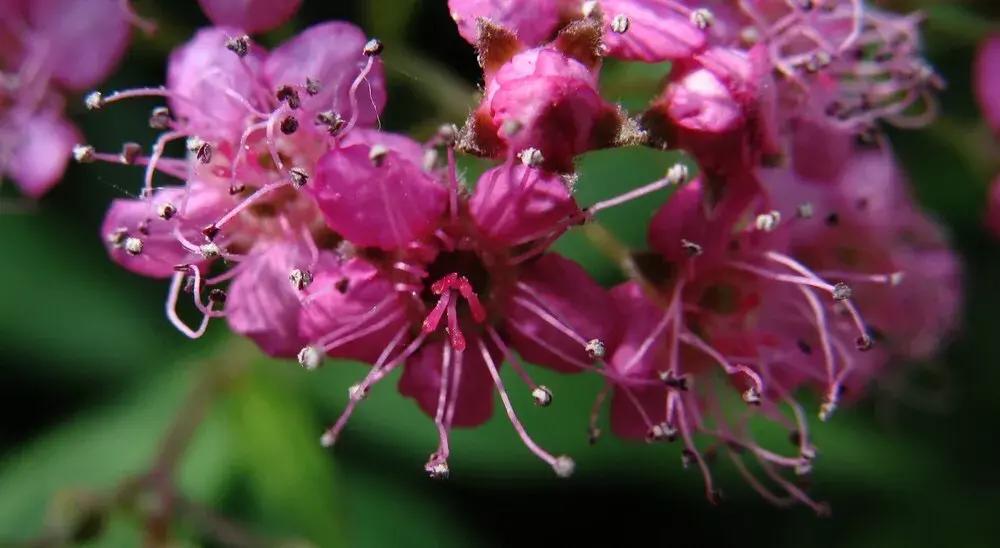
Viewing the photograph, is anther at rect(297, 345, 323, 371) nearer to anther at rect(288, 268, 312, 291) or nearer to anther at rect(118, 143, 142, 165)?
anther at rect(288, 268, 312, 291)

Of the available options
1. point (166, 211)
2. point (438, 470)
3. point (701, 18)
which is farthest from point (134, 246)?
point (701, 18)

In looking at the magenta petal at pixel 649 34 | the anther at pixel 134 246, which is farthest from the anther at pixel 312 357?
the magenta petal at pixel 649 34

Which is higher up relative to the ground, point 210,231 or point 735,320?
point 210,231

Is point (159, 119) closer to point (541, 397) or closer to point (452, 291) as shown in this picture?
point (452, 291)

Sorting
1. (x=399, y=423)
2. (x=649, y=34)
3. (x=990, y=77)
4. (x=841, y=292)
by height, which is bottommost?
(x=399, y=423)

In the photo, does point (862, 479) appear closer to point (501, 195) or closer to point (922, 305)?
point (922, 305)

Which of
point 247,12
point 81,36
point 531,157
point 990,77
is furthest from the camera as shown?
point 990,77

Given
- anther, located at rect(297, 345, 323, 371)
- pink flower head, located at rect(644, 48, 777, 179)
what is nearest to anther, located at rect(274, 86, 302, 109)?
anther, located at rect(297, 345, 323, 371)
